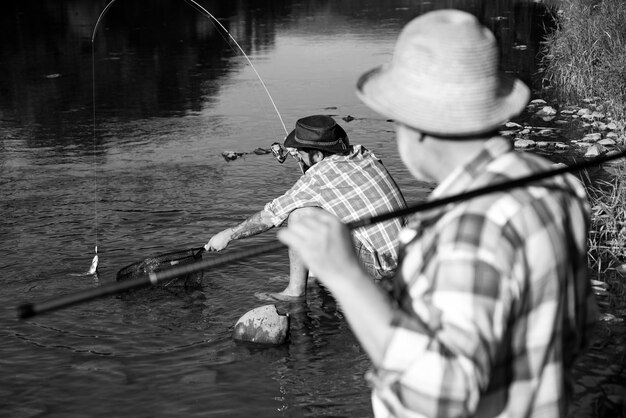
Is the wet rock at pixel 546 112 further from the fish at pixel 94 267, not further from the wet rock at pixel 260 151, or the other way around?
the fish at pixel 94 267

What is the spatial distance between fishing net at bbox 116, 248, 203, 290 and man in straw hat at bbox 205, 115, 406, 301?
766mm

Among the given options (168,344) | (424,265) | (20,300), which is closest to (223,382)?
(168,344)

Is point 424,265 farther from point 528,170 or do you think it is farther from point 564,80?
point 564,80

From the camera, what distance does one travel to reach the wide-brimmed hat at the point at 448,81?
2.03 m

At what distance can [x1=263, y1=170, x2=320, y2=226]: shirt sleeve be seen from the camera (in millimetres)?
5598

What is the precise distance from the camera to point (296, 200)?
5.62 metres

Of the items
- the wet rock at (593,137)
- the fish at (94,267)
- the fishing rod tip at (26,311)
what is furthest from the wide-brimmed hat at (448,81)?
the wet rock at (593,137)

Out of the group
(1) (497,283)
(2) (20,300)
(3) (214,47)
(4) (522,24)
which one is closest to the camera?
(1) (497,283)

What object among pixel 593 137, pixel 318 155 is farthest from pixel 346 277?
pixel 593 137

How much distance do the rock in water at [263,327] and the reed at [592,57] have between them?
6.01 m

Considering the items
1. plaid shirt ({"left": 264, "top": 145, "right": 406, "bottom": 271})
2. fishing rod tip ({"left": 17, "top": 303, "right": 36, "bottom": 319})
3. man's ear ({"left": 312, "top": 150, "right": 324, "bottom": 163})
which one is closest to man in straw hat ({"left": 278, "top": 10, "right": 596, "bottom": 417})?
fishing rod tip ({"left": 17, "top": 303, "right": 36, "bottom": 319})

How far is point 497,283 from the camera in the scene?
6.05 ft

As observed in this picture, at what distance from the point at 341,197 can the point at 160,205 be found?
10.6ft

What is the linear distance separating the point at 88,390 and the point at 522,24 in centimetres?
1888
